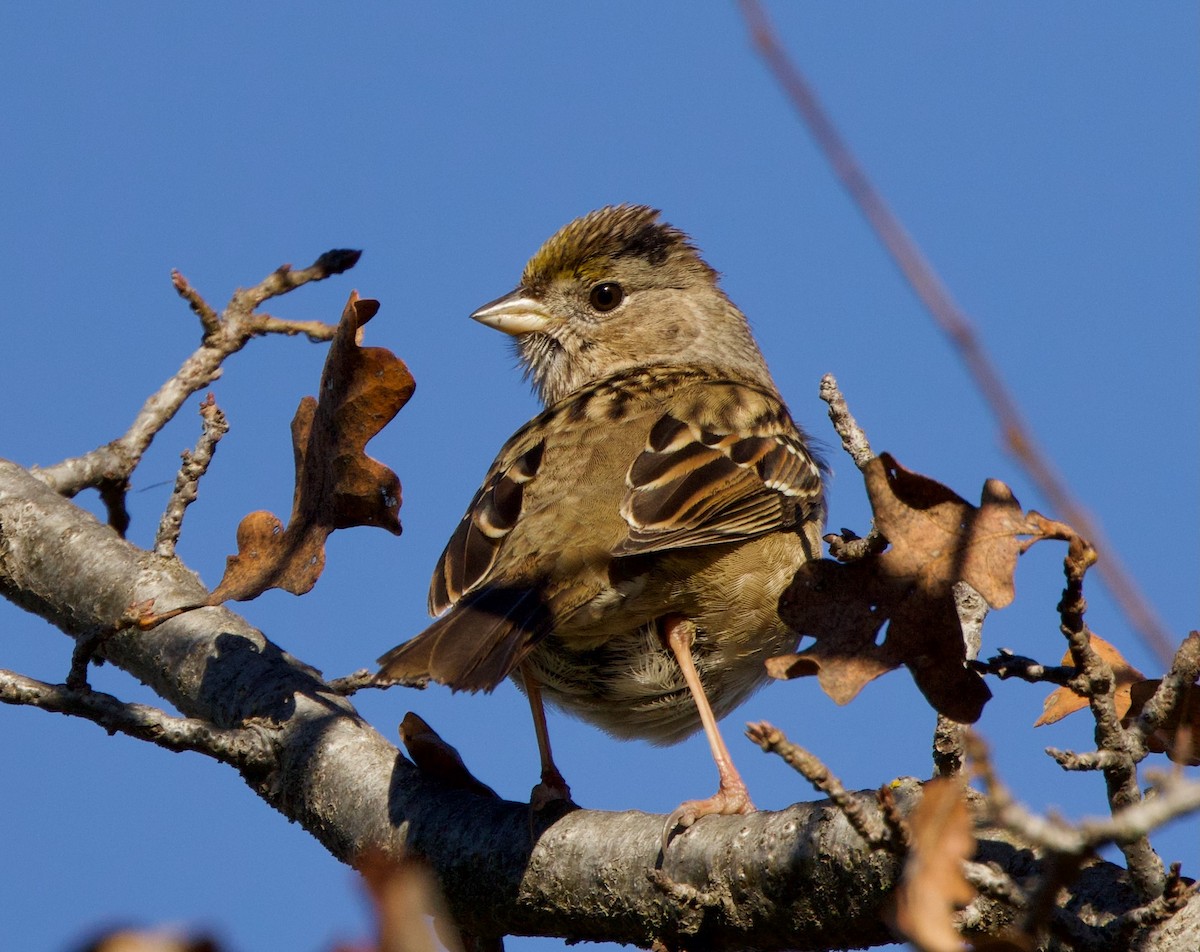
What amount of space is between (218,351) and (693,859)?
2361 millimetres

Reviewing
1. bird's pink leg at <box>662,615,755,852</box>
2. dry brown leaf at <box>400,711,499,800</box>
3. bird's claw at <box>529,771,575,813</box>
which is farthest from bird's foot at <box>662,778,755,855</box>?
dry brown leaf at <box>400,711,499,800</box>

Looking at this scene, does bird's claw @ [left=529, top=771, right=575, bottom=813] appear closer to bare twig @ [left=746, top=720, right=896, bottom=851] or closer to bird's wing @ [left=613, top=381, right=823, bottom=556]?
bird's wing @ [left=613, top=381, right=823, bottom=556]

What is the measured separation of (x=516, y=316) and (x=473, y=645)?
2.77 m

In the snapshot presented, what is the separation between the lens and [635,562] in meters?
3.78

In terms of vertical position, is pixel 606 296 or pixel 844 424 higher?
pixel 606 296

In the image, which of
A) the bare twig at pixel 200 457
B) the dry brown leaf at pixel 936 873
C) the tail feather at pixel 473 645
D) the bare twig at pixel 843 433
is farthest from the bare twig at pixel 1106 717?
the bare twig at pixel 200 457

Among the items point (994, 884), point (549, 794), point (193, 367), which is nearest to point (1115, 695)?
point (994, 884)

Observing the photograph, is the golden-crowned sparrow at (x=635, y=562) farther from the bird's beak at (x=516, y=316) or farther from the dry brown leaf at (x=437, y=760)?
the bird's beak at (x=516, y=316)

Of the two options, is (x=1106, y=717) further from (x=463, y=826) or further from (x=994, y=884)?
(x=463, y=826)

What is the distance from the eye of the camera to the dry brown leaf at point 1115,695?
2.72 m

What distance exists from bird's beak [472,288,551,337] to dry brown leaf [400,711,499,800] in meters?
2.63

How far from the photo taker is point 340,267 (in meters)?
4.27

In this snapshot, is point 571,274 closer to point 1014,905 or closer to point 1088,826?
point 1014,905

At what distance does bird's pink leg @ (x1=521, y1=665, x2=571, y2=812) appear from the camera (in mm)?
3227
